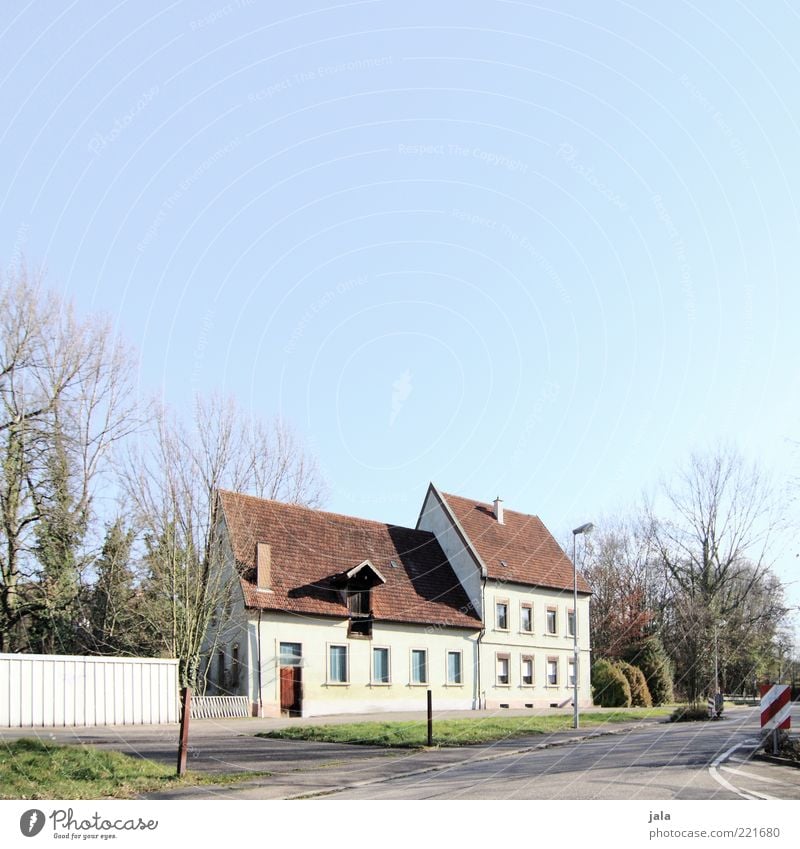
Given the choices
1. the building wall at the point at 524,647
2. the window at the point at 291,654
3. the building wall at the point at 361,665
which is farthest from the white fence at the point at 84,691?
the building wall at the point at 524,647

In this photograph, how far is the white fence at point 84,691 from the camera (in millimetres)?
18625

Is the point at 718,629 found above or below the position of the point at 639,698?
above

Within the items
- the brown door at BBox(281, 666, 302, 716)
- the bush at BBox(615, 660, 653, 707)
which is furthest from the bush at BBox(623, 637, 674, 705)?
the brown door at BBox(281, 666, 302, 716)

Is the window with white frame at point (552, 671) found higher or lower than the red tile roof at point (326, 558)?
lower

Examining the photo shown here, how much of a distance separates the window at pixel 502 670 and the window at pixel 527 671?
1.06 meters

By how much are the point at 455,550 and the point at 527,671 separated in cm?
743

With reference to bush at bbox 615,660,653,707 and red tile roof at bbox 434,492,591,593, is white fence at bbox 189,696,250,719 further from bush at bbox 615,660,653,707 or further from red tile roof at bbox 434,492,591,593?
bush at bbox 615,660,653,707

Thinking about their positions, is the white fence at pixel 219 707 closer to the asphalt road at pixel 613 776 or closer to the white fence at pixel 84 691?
the white fence at pixel 84 691

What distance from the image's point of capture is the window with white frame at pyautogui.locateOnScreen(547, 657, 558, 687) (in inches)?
1476

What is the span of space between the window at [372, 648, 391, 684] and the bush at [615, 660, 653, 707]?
11646 millimetres
